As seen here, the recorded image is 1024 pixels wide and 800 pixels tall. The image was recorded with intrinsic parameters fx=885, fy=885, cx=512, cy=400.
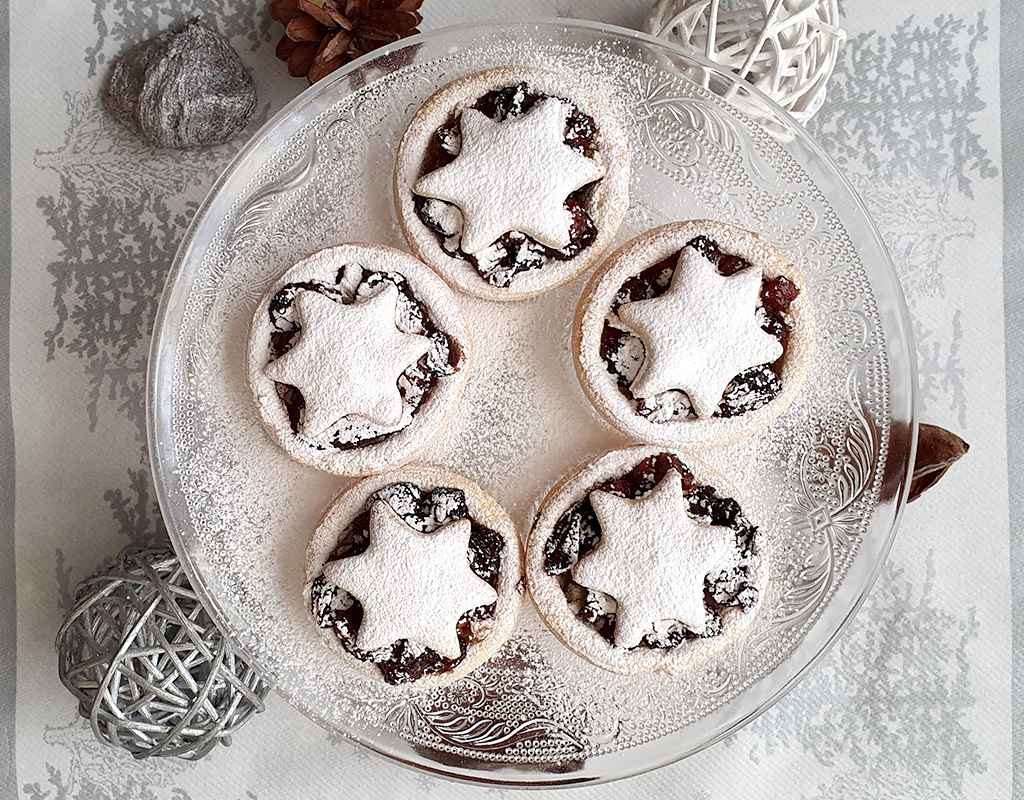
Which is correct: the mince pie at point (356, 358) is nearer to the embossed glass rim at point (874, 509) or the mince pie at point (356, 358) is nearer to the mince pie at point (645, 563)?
the embossed glass rim at point (874, 509)

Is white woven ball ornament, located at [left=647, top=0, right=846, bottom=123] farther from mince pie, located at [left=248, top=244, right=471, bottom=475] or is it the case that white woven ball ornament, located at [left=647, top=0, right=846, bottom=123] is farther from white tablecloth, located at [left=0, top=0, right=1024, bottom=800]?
mince pie, located at [left=248, top=244, right=471, bottom=475]

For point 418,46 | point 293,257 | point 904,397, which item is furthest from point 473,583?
point 418,46

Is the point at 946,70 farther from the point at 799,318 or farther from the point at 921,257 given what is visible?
the point at 799,318

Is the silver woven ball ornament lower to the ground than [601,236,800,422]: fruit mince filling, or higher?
lower

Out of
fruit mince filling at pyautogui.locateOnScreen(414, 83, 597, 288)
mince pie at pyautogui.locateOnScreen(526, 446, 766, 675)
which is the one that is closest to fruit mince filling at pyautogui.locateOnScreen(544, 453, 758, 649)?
mince pie at pyautogui.locateOnScreen(526, 446, 766, 675)

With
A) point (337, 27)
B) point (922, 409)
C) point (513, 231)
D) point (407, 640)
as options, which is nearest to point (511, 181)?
point (513, 231)
